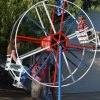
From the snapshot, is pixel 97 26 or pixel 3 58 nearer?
pixel 3 58

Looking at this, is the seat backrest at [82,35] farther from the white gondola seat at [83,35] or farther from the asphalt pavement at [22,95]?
the asphalt pavement at [22,95]

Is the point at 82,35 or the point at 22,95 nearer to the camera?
the point at 82,35

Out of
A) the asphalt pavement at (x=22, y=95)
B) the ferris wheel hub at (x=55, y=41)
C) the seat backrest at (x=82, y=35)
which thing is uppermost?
the seat backrest at (x=82, y=35)

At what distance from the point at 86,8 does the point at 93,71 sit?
123 inches

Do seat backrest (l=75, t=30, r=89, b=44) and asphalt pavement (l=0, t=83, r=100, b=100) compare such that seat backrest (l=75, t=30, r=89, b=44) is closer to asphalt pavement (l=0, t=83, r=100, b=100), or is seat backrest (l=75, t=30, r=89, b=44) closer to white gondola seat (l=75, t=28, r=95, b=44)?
white gondola seat (l=75, t=28, r=95, b=44)

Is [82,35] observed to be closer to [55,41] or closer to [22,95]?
[55,41]

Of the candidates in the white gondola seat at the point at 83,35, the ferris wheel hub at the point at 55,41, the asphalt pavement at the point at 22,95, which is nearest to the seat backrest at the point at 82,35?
the white gondola seat at the point at 83,35

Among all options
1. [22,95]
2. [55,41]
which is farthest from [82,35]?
[22,95]

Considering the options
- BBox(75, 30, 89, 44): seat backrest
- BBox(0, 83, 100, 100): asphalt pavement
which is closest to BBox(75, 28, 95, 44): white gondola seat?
BBox(75, 30, 89, 44): seat backrest

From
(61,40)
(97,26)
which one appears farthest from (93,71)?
(61,40)

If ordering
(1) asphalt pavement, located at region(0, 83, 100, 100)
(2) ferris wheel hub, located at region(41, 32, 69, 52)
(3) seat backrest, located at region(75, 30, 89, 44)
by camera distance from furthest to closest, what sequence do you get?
(1) asphalt pavement, located at region(0, 83, 100, 100) < (3) seat backrest, located at region(75, 30, 89, 44) < (2) ferris wheel hub, located at region(41, 32, 69, 52)

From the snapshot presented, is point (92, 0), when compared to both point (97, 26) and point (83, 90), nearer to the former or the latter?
point (97, 26)

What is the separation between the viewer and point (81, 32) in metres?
10.3

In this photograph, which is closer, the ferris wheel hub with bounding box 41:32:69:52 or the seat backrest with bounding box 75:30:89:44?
the ferris wheel hub with bounding box 41:32:69:52
